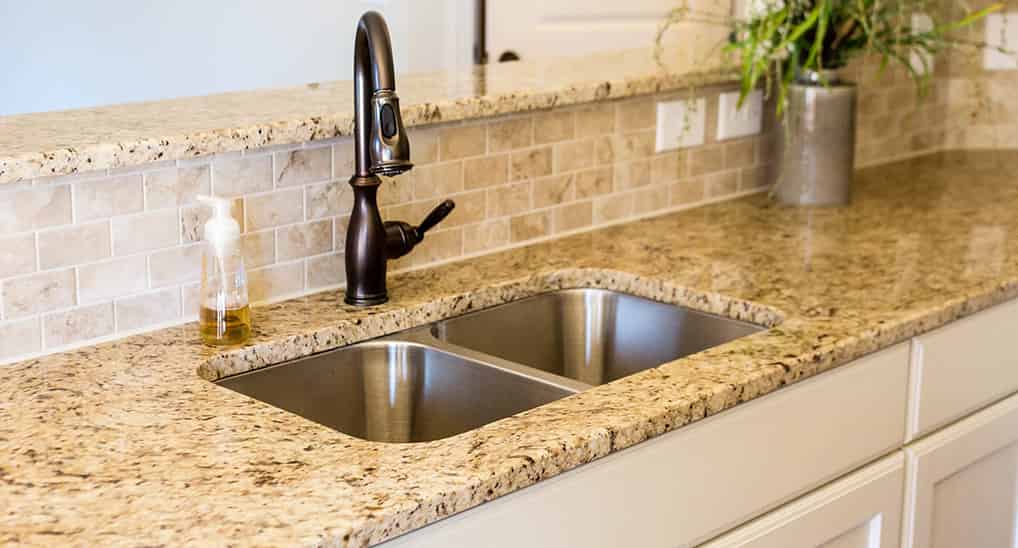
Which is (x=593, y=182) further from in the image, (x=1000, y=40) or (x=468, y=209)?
(x=1000, y=40)

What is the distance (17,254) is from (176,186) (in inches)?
8.0

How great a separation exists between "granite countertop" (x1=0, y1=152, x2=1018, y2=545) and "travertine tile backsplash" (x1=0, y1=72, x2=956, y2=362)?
40mm

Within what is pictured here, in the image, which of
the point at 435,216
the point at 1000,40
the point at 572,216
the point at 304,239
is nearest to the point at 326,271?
the point at 304,239

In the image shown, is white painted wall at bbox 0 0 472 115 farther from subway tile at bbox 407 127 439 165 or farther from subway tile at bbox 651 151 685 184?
subway tile at bbox 407 127 439 165

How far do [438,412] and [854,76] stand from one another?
4.61 feet

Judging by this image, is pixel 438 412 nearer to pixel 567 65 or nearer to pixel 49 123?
pixel 49 123

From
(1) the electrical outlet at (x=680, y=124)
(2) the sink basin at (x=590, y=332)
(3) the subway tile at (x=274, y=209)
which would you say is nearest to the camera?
(3) the subway tile at (x=274, y=209)

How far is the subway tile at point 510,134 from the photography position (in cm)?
185

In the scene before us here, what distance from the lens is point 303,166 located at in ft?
5.31

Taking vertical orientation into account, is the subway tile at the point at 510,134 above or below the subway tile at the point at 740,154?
above

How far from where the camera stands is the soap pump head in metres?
1.42

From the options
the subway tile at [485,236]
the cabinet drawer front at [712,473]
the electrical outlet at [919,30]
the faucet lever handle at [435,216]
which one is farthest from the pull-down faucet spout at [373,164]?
the electrical outlet at [919,30]

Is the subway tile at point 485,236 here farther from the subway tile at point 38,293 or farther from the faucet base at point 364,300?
the subway tile at point 38,293

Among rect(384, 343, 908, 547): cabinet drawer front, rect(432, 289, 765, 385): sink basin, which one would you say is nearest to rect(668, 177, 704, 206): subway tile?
rect(432, 289, 765, 385): sink basin
